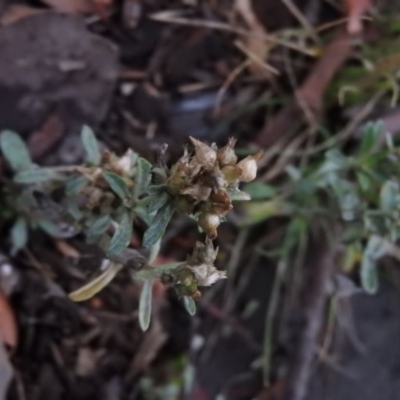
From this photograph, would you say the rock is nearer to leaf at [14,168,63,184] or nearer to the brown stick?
leaf at [14,168,63,184]

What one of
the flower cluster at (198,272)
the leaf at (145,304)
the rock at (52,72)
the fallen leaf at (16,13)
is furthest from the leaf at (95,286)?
the fallen leaf at (16,13)

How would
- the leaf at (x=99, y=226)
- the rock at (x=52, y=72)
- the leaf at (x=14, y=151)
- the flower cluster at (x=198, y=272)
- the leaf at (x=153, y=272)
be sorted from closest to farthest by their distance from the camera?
the flower cluster at (x=198, y=272) < the leaf at (x=153, y=272) < the leaf at (x=99, y=226) < the leaf at (x=14, y=151) < the rock at (x=52, y=72)

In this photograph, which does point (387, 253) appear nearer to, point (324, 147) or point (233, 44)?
point (324, 147)

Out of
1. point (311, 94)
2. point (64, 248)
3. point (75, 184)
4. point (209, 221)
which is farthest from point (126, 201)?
point (311, 94)

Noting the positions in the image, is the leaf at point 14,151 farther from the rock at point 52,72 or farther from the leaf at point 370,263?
the leaf at point 370,263

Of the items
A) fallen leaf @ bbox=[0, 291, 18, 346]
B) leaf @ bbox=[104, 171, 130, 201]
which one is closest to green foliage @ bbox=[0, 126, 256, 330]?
leaf @ bbox=[104, 171, 130, 201]

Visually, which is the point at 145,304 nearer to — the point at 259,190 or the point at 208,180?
the point at 208,180
